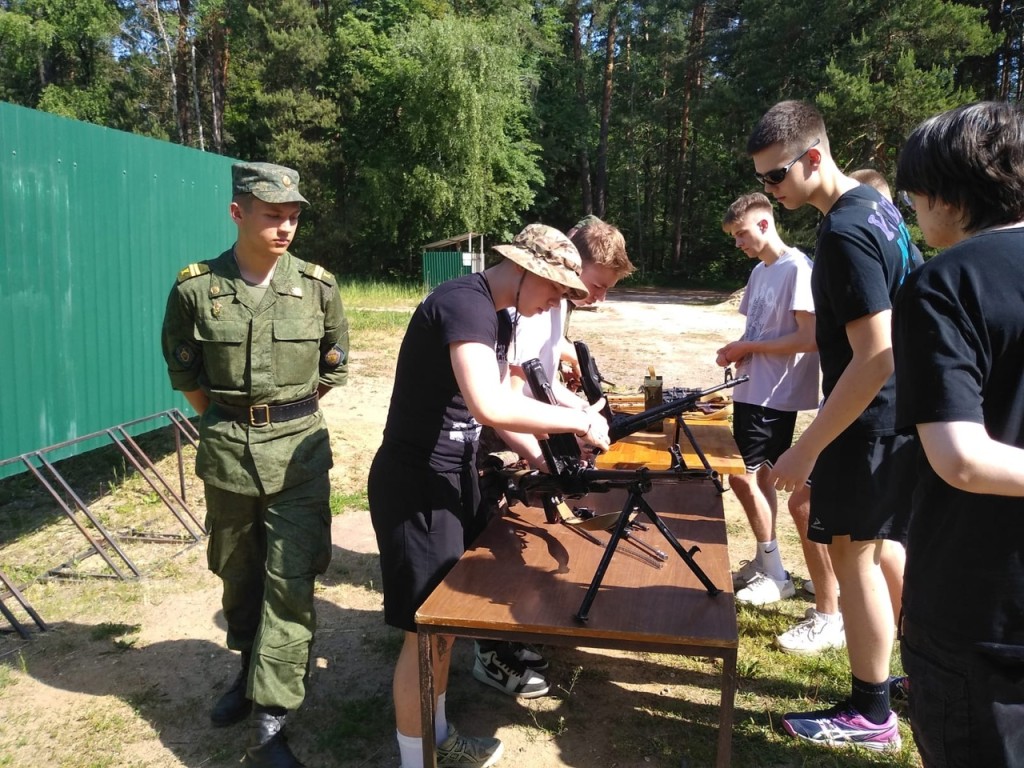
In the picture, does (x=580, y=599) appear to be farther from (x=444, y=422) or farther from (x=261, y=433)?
(x=261, y=433)

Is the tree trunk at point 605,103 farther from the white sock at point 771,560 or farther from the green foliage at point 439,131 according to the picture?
the white sock at point 771,560

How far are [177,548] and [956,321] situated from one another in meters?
4.34

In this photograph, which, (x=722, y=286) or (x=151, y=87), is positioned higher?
(x=151, y=87)

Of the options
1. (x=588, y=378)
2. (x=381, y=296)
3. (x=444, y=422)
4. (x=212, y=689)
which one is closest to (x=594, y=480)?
(x=444, y=422)

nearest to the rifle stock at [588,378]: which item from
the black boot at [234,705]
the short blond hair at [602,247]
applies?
the short blond hair at [602,247]

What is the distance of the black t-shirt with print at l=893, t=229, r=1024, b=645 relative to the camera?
1295mm

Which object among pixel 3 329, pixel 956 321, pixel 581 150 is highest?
pixel 581 150

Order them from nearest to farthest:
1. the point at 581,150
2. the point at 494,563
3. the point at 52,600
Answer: the point at 494,563
the point at 52,600
the point at 581,150

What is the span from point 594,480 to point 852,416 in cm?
76

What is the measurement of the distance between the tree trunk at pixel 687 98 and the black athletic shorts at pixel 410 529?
32.7m

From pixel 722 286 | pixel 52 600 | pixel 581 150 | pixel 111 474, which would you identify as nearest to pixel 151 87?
pixel 581 150

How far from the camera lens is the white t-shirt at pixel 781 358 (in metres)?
3.47

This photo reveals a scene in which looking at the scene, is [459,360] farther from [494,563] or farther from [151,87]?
[151,87]

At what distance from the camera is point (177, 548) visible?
4492 mm
